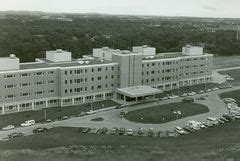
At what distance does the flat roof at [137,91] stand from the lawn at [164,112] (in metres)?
3.83

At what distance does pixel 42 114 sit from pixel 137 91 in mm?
19196

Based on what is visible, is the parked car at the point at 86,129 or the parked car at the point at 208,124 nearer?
the parked car at the point at 86,129

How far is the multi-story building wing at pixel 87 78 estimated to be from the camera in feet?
199

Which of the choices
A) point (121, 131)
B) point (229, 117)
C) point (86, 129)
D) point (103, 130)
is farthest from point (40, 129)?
point (229, 117)

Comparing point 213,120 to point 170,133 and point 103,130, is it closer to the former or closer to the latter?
point 170,133

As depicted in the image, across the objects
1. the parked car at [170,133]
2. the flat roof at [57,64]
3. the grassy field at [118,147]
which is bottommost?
the grassy field at [118,147]

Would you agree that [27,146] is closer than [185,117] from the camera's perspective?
Yes

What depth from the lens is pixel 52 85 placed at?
64.1 metres

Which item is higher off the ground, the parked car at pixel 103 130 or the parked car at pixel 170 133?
the parked car at pixel 103 130

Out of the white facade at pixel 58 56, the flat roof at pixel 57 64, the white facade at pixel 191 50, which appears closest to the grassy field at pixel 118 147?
the flat roof at pixel 57 64

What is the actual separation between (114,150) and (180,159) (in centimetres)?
852

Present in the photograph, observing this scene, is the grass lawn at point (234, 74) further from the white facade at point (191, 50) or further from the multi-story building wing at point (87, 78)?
the multi-story building wing at point (87, 78)

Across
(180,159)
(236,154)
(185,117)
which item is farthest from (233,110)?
(180,159)

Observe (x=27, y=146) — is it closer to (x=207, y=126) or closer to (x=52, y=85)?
(x=52, y=85)
